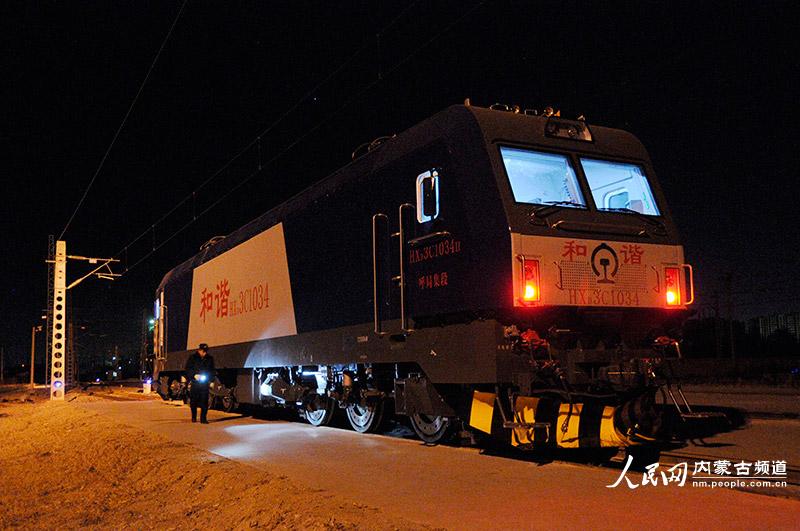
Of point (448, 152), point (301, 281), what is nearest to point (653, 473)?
point (448, 152)

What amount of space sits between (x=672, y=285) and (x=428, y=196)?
3082 mm

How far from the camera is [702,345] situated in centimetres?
6322

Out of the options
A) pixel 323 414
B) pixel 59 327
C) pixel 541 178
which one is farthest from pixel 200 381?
pixel 59 327

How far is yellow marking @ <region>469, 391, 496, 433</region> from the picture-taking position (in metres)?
8.74

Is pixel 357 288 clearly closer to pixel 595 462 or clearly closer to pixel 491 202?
pixel 491 202

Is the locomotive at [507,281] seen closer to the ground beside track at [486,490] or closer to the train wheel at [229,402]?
the ground beside track at [486,490]

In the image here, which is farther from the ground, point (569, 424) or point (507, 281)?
point (507, 281)

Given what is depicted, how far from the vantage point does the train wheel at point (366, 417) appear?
1207 centimetres

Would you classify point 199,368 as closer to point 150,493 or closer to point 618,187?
point 150,493

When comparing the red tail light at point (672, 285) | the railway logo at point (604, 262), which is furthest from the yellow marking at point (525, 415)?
the red tail light at point (672, 285)

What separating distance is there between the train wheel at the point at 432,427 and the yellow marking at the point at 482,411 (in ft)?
2.98

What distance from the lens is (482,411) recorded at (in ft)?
29.0

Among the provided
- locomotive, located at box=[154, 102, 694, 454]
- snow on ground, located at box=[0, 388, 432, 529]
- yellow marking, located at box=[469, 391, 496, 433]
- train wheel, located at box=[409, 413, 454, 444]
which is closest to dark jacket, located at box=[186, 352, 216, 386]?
snow on ground, located at box=[0, 388, 432, 529]

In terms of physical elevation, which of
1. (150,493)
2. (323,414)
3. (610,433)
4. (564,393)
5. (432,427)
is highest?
A: (564,393)
